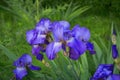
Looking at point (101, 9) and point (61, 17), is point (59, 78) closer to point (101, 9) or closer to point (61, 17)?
point (61, 17)

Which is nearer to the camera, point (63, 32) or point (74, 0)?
point (63, 32)

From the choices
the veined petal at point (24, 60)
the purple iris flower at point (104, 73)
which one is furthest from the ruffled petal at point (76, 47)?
the veined petal at point (24, 60)

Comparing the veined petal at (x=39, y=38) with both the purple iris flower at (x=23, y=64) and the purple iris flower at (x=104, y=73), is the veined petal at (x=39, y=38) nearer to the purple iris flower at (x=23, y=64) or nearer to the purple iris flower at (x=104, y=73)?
the purple iris flower at (x=23, y=64)

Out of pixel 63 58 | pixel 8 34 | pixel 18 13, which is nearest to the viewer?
pixel 63 58

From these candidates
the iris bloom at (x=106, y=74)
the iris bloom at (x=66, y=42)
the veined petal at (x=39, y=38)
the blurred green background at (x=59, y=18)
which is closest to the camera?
the iris bloom at (x=106, y=74)

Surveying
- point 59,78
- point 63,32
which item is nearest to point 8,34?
point 59,78

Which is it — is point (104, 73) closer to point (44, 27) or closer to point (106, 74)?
point (106, 74)
